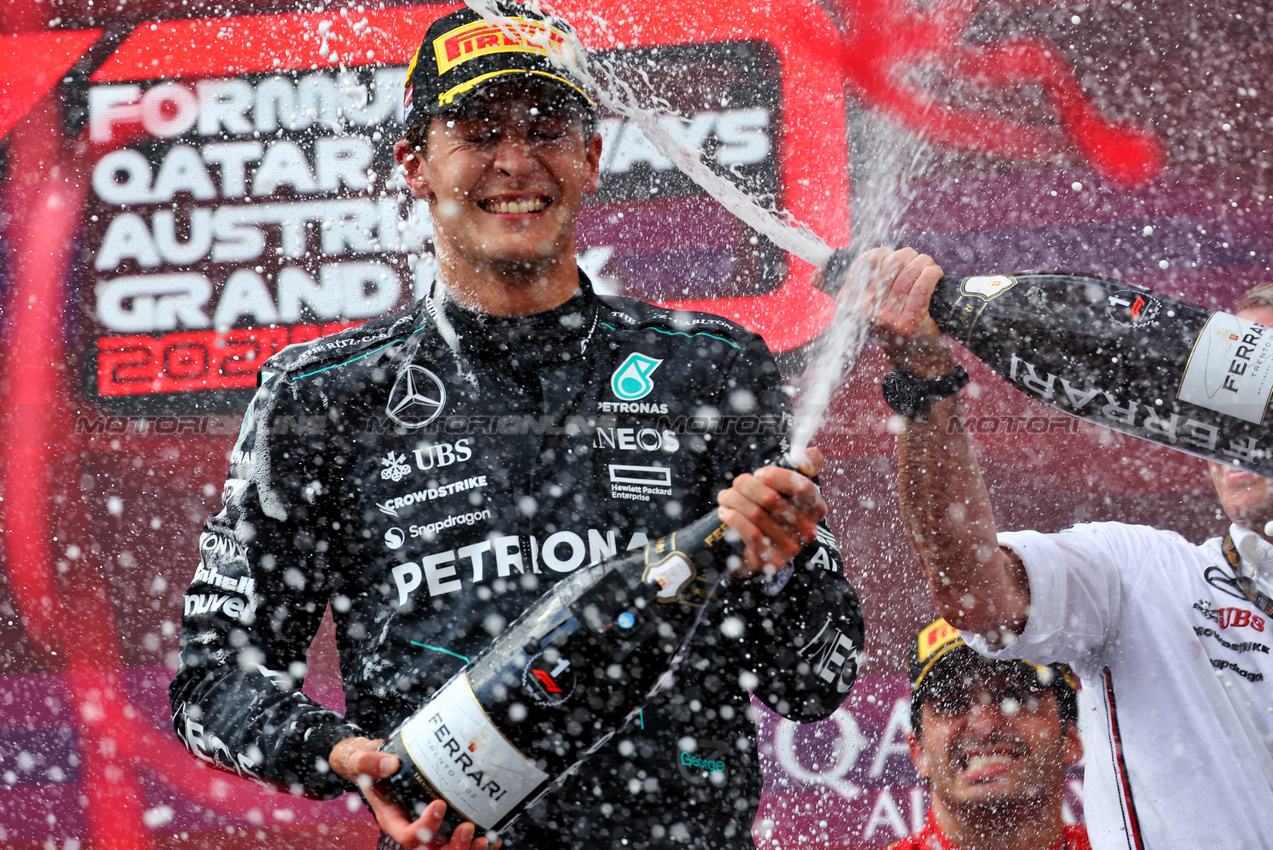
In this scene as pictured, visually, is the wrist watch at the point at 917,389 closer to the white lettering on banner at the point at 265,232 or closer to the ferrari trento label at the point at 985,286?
the ferrari trento label at the point at 985,286

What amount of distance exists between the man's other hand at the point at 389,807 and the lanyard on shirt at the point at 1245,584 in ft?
3.71

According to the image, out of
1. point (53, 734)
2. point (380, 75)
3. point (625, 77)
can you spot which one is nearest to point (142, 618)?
point (53, 734)

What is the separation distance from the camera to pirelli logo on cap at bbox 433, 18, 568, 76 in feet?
4.34

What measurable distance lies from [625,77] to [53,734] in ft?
6.75

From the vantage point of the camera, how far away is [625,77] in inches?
105

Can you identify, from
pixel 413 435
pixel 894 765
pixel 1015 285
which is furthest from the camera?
pixel 894 765

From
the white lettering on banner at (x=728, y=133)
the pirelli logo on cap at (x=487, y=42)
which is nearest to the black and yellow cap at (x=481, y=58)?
the pirelli logo on cap at (x=487, y=42)

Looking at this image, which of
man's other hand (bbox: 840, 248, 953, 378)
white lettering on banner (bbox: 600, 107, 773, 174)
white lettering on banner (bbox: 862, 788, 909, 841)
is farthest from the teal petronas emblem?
white lettering on banner (bbox: 862, 788, 909, 841)

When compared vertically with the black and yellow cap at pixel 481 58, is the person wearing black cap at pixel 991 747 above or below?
below

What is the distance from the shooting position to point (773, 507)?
3.36 ft

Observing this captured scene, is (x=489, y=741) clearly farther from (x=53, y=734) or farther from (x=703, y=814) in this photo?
(x=53, y=734)

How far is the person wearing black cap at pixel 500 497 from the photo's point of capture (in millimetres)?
1156

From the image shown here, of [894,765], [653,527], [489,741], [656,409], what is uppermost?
[656,409]

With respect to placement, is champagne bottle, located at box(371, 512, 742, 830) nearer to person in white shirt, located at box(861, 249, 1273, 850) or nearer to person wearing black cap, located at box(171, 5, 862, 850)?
person wearing black cap, located at box(171, 5, 862, 850)
